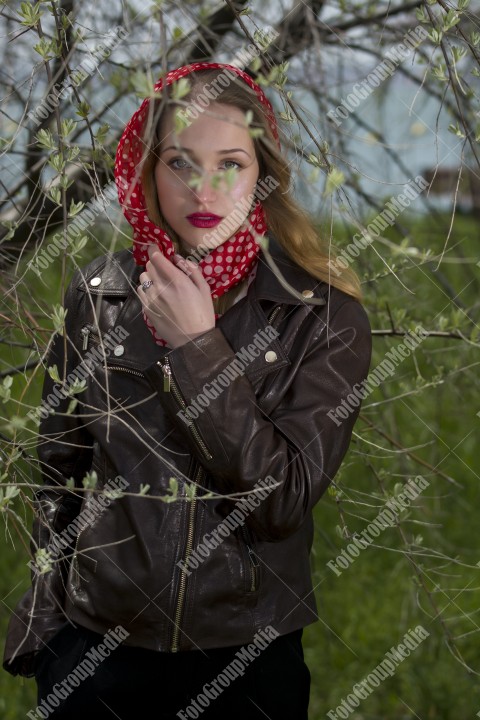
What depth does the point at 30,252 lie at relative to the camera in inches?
111

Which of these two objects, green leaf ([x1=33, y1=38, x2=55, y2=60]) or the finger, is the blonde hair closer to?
the finger

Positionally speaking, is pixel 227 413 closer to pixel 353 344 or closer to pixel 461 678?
pixel 353 344

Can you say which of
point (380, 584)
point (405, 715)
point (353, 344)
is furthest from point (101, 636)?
point (380, 584)

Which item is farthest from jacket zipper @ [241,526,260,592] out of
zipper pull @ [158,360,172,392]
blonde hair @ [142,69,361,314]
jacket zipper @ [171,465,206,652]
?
blonde hair @ [142,69,361,314]

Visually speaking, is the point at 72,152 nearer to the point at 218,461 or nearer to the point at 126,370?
the point at 126,370

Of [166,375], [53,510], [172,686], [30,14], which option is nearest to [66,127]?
[30,14]

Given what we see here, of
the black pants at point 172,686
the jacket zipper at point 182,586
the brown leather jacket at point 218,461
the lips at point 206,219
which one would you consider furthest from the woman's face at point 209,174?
the black pants at point 172,686

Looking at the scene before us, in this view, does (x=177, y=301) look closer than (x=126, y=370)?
Yes

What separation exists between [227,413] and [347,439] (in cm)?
29

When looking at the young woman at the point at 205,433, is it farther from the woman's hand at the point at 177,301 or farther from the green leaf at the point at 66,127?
the green leaf at the point at 66,127

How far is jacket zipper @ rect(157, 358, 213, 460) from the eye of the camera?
1.83 m

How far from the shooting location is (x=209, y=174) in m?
1.87

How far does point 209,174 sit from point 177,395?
43 centimetres

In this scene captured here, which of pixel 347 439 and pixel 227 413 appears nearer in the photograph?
pixel 227 413
